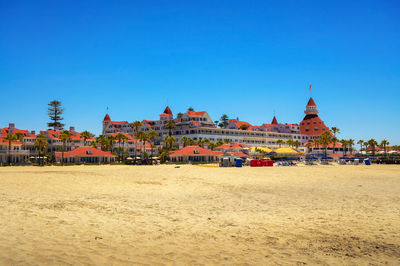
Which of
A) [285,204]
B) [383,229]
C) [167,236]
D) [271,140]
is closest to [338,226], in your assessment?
[383,229]

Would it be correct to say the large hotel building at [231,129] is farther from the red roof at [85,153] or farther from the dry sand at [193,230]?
the dry sand at [193,230]

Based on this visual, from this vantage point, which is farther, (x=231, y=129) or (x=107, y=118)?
(x=107, y=118)

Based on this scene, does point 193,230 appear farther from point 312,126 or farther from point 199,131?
point 312,126

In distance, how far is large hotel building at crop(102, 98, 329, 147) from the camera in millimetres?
101688

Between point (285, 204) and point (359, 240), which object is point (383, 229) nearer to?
point (359, 240)

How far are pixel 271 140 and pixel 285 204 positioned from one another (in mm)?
105559

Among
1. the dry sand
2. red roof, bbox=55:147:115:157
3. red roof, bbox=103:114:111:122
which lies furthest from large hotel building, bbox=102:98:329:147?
the dry sand

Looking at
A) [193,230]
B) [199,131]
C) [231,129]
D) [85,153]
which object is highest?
[231,129]

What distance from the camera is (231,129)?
109 meters

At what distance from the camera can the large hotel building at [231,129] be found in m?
102

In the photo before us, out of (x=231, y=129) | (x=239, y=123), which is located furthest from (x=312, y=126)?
(x=231, y=129)

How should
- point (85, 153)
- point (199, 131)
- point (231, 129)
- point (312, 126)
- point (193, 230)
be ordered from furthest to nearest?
point (312, 126), point (231, 129), point (199, 131), point (85, 153), point (193, 230)

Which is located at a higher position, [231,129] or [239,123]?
[239,123]

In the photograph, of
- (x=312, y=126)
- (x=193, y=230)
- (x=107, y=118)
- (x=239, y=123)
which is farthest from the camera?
(x=312, y=126)
